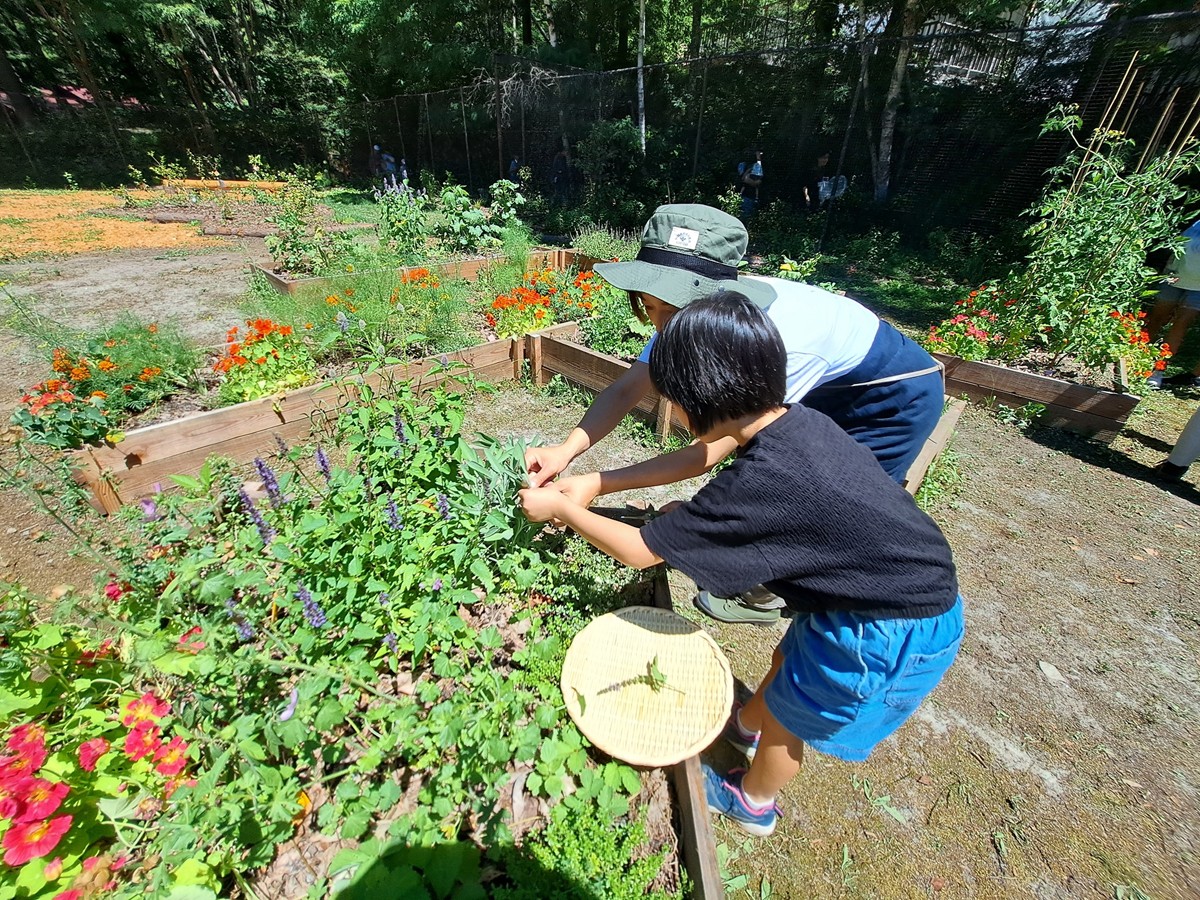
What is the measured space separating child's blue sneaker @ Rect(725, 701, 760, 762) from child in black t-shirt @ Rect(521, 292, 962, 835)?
59 cm

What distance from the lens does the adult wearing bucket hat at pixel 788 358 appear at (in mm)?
1549

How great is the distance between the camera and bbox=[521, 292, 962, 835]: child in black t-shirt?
1.12 m

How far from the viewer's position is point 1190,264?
14.5ft

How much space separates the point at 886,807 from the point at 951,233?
35.1 ft

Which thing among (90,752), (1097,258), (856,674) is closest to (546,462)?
(856,674)

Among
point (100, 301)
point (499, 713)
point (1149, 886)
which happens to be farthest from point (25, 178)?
point (1149, 886)

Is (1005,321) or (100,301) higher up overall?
(1005,321)

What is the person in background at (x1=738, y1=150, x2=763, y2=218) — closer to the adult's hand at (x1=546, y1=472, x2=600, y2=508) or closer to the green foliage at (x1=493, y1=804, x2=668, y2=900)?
the adult's hand at (x1=546, y1=472, x2=600, y2=508)

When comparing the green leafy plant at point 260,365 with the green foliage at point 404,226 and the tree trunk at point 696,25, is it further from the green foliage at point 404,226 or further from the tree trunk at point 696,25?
the tree trunk at point 696,25

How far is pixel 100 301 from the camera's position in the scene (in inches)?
243

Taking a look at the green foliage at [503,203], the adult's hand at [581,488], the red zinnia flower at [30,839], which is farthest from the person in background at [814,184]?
the red zinnia flower at [30,839]

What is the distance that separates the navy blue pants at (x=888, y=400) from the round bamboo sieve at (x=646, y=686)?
930 millimetres

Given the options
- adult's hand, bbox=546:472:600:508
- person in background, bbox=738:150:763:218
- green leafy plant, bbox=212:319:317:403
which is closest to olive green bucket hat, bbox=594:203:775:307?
adult's hand, bbox=546:472:600:508

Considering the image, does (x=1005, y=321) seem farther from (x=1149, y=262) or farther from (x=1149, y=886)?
(x=1149, y=262)
